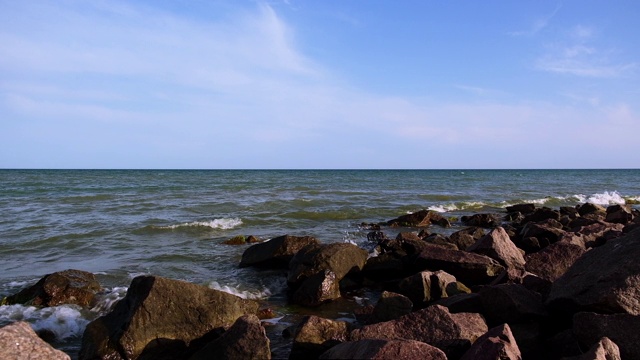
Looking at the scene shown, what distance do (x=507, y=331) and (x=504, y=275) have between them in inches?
105

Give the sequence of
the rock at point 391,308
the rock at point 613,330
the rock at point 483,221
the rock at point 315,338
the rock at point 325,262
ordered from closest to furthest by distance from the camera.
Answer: the rock at point 613,330
the rock at point 315,338
the rock at point 391,308
the rock at point 325,262
the rock at point 483,221

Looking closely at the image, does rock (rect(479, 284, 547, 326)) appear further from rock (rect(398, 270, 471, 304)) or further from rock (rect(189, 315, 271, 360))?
rock (rect(189, 315, 271, 360))

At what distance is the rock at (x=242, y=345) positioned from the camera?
4.53m

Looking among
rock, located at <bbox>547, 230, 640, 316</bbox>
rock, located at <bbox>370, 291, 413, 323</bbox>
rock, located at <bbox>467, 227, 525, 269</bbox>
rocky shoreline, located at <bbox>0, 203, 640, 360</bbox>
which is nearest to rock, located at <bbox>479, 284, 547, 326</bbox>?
rocky shoreline, located at <bbox>0, 203, 640, 360</bbox>

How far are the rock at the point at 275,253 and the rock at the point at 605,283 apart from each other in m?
5.11

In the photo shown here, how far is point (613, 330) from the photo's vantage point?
14.0ft

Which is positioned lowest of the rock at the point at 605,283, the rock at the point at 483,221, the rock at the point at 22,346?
the rock at the point at 483,221

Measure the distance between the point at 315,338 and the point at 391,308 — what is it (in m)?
1.09

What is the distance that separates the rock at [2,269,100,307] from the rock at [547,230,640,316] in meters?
6.35

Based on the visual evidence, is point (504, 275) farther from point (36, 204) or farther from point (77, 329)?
point (36, 204)

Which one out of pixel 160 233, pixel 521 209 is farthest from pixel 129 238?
pixel 521 209

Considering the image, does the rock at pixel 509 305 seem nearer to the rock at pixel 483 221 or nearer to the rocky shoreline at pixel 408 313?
the rocky shoreline at pixel 408 313

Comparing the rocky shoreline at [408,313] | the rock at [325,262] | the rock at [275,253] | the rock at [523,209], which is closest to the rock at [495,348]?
the rocky shoreline at [408,313]

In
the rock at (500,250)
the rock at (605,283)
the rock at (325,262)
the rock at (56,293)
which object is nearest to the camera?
the rock at (605,283)
